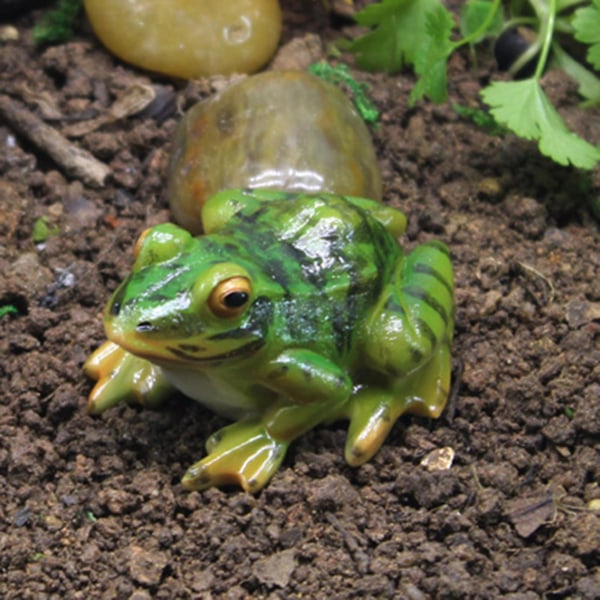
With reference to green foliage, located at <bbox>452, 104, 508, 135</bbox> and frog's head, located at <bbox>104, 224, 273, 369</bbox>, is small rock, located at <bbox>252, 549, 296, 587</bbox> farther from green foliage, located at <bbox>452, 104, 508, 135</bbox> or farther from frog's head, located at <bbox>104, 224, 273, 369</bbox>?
green foliage, located at <bbox>452, 104, 508, 135</bbox>

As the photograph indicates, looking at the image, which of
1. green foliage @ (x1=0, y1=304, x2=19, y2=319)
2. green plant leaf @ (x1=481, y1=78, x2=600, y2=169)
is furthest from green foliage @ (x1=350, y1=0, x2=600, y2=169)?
green foliage @ (x1=0, y1=304, x2=19, y2=319)

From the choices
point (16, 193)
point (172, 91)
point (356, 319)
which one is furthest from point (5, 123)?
point (356, 319)

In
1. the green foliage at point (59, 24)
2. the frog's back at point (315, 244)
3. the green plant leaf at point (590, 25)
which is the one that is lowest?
the green foliage at point (59, 24)

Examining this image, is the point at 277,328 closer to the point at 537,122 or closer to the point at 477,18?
the point at 537,122

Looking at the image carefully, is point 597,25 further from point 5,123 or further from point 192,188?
point 5,123

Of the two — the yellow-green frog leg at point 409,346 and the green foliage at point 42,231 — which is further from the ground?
the yellow-green frog leg at point 409,346

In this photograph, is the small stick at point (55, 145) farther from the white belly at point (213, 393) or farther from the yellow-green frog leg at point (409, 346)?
the yellow-green frog leg at point (409, 346)

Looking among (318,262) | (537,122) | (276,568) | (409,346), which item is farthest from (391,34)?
(276,568)

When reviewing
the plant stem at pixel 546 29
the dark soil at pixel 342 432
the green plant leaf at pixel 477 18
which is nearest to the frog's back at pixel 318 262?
the dark soil at pixel 342 432
